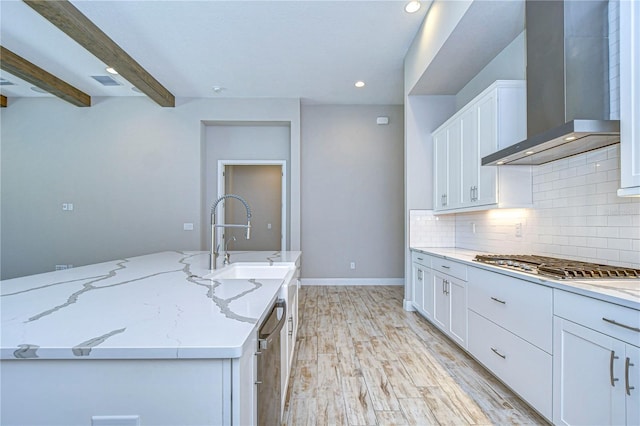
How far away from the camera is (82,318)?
98cm

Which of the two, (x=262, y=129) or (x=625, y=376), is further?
(x=262, y=129)

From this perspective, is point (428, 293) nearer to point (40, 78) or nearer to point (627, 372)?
point (627, 372)

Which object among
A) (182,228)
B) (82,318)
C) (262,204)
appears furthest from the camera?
(262,204)

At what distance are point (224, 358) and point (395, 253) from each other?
5309mm

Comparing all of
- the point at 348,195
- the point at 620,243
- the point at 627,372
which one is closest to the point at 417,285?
the point at 620,243

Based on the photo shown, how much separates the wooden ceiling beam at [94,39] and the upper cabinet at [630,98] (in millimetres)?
4134

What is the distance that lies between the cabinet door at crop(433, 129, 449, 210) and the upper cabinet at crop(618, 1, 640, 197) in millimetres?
2108

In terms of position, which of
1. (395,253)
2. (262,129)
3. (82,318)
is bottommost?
(395,253)

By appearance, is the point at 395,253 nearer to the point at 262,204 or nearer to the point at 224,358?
the point at 262,204

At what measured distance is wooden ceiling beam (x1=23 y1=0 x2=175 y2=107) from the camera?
2936 millimetres

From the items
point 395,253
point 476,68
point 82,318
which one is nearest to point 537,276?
point 82,318

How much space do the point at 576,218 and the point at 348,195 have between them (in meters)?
3.84

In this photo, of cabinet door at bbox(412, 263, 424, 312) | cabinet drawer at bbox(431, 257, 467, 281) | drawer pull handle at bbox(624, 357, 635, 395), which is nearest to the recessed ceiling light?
→ cabinet drawer at bbox(431, 257, 467, 281)

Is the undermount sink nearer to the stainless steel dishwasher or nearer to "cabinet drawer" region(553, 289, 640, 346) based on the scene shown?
the stainless steel dishwasher
